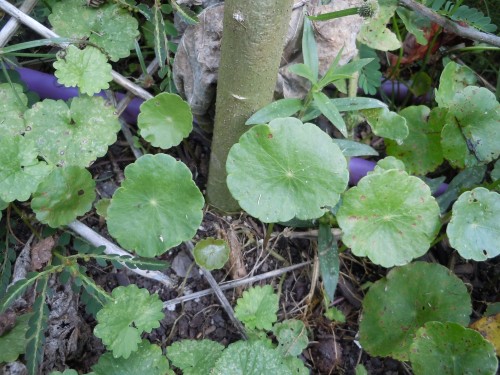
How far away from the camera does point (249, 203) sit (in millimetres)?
1432

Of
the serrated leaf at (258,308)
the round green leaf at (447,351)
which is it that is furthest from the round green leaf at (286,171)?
the round green leaf at (447,351)

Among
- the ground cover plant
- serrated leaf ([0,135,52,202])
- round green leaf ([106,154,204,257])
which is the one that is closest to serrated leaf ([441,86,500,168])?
the ground cover plant

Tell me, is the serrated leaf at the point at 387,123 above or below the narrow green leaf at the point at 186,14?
below

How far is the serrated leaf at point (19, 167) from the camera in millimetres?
1447

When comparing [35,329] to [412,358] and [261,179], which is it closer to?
[261,179]

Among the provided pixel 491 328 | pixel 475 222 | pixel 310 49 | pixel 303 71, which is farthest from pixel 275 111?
pixel 491 328

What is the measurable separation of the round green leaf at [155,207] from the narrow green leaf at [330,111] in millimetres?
465

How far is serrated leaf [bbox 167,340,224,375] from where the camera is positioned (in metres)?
1.48

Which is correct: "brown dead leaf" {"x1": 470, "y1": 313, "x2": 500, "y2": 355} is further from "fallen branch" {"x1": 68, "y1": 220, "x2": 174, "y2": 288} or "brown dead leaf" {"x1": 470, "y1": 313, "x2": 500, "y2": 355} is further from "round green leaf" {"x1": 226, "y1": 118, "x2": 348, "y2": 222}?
"fallen branch" {"x1": 68, "y1": 220, "x2": 174, "y2": 288}

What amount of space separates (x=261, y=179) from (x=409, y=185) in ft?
1.58

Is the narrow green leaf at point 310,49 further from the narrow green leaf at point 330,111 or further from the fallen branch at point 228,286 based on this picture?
the fallen branch at point 228,286

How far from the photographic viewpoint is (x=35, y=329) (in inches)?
54.5

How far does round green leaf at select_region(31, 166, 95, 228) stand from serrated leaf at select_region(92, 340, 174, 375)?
46 cm

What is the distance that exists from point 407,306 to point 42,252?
1244mm
